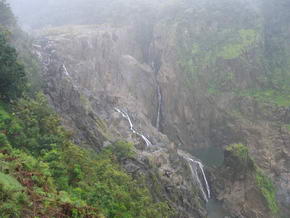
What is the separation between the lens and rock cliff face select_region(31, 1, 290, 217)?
113ft

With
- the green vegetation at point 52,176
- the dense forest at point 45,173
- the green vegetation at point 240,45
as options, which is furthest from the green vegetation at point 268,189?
the green vegetation at point 240,45

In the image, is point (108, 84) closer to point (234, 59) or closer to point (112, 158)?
point (234, 59)

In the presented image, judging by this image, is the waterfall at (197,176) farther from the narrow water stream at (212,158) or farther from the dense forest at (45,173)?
the dense forest at (45,173)

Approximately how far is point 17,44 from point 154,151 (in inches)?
782

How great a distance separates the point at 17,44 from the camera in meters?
38.1

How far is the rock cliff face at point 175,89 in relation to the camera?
34.6 m

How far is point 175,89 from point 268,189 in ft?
→ 80.8

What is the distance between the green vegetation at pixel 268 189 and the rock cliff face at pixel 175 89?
81 cm

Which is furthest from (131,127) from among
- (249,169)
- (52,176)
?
(52,176)

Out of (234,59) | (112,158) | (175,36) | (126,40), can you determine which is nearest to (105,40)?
(126,40)

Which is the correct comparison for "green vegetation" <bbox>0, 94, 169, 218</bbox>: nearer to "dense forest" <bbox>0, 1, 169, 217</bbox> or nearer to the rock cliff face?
"dense forest" <bbox>0, 1, 169, 217</bbox>

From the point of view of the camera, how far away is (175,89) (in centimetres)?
5906

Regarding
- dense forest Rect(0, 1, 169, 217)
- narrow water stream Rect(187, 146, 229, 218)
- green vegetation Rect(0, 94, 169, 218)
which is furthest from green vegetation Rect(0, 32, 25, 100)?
narrow water stream Rect(187, 146, 229, 218)

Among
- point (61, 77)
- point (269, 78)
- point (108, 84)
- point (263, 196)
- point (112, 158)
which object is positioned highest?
point (61, 77)
